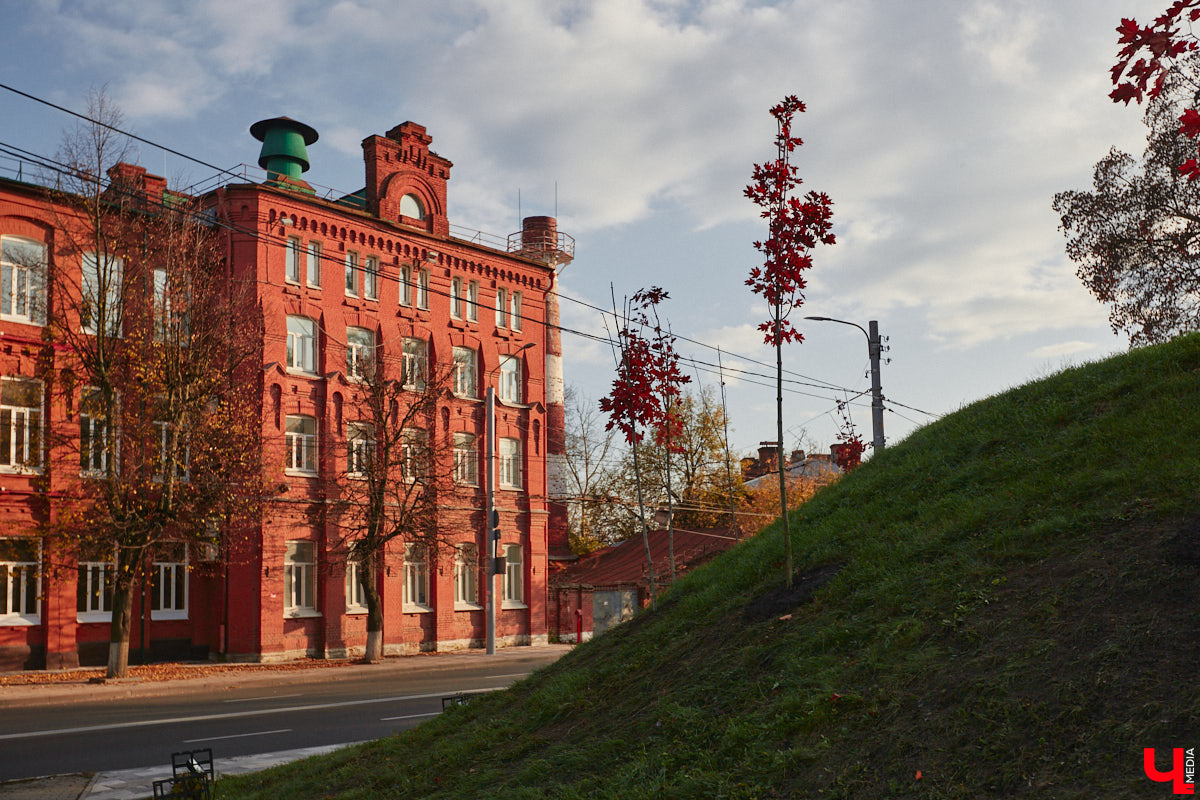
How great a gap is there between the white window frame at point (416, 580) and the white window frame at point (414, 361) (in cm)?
555

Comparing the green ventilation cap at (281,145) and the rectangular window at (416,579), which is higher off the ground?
the green ventilation cap at (281,145)

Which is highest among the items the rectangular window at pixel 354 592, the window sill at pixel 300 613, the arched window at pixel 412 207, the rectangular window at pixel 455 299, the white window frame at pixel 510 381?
the arched window at pixel 412 207

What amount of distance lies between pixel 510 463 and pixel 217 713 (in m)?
21.2

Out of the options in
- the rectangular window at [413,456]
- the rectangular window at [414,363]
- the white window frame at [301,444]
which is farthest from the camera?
the rectangular window at [414,363]

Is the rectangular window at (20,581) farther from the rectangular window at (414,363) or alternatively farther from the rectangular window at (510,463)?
the rectangular window at (510,463)

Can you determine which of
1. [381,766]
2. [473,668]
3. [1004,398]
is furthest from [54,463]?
[1004,398]

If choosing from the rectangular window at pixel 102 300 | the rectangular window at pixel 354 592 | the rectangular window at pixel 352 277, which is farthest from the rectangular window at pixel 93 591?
the rectangular window at pixel 352 277

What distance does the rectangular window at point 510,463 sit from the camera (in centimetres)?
3788

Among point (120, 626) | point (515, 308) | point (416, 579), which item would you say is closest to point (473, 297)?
point (515, 308)

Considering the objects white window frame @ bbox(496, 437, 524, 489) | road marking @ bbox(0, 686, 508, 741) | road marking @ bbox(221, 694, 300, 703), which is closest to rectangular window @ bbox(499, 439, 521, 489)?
white window frame @ bbox(496, 437, 524, 489)

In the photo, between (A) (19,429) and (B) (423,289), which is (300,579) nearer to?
(A) (19,429)

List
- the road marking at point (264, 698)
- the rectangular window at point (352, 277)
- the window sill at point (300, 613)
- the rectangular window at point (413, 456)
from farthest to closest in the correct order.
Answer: the rectangular window at point (352, 277), the rectangular window at point (413, 456), the window sill at point (300, 613), the road marking at point (264, 698)

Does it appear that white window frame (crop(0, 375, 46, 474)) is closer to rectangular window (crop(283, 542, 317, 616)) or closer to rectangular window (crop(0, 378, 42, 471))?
rectangular window (crop(0, 378, 42, 471))

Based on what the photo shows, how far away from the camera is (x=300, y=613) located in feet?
99.9
